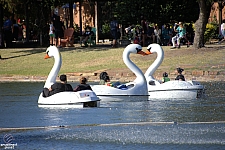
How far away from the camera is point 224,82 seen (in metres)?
25.5

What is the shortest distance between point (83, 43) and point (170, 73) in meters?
13.5

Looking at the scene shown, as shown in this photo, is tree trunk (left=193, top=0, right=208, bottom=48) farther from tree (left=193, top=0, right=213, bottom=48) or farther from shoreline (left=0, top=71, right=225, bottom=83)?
shoreline (left=0, top=71, right=225, bottom=83)

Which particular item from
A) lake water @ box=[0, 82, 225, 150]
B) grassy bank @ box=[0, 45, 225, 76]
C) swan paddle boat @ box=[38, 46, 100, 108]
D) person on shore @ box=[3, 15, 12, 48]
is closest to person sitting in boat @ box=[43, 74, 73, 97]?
swan paddle boat @ box=[38, 46, 100, 108]

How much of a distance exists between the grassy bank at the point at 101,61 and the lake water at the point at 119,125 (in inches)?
Answer: 338

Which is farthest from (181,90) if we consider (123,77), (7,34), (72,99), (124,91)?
(7,34)

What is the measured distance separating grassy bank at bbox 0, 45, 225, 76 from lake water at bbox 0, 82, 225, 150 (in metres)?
8.60

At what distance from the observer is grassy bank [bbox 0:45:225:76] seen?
96.2 feet

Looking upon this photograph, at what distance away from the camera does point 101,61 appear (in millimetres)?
31656

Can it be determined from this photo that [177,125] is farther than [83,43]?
No

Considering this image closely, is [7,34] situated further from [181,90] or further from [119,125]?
[119,125]

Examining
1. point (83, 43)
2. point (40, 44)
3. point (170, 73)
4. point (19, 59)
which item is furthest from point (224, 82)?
point (40, 44)

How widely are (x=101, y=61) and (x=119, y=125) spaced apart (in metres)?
17.0

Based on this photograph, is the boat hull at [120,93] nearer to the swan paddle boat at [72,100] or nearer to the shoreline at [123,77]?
the swan paddle boat at [72,100]

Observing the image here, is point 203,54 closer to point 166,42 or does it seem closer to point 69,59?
point 69,59
